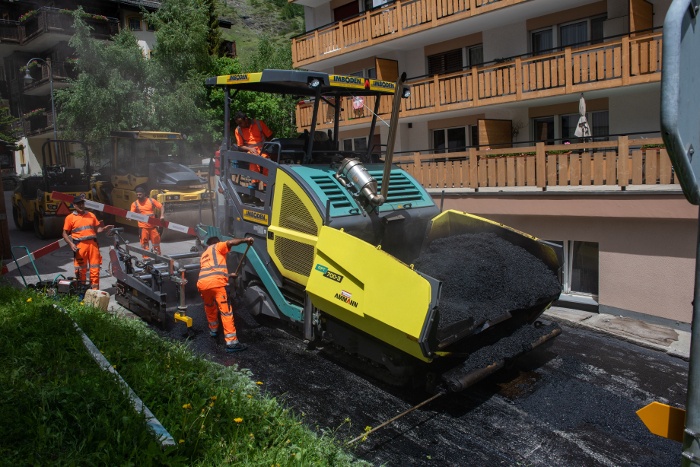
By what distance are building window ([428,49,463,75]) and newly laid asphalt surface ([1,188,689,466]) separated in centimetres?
890

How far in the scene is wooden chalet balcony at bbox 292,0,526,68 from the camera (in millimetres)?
12773

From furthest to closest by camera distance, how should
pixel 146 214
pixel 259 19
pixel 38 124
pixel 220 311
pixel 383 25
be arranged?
1. pixel 259 19
2. pixel 38 124
3. pixel 383 25
4. pixel 146 214
5. pixel 220 311

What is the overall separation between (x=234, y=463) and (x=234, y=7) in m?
92.3

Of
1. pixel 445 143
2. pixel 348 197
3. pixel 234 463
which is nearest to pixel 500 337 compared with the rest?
pixel 348 197

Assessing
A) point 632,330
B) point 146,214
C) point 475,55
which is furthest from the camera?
point 475,55

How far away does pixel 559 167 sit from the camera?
9375mm

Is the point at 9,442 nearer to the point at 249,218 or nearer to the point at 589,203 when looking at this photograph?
the point at 249,218

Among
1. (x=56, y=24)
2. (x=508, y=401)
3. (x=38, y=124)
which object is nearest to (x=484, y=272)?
(x=508, y=401)

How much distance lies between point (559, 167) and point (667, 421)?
8054 mm

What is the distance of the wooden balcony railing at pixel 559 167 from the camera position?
8.35 m

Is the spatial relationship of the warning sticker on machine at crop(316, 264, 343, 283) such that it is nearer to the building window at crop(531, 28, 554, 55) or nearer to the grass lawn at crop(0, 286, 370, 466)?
the grass lawn at crop(0, 286, 370, 466)

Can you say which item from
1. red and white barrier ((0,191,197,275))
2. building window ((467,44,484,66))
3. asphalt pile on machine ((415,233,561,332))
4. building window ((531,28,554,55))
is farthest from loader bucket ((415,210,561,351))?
building window ((467,44,484,66))

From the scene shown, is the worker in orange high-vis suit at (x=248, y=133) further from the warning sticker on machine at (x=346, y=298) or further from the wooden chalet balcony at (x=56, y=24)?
the wooden chalet balcony at (x=56, y=24)

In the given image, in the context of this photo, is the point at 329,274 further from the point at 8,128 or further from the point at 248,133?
→ the point at 8,128
